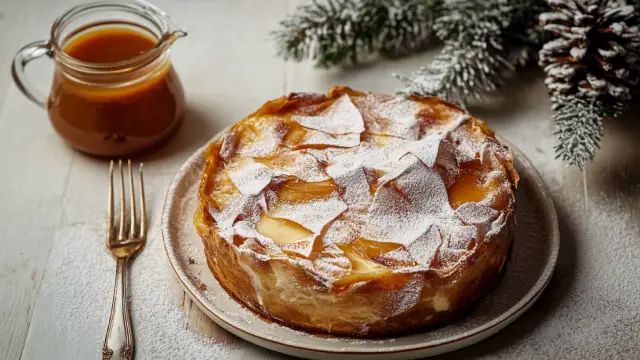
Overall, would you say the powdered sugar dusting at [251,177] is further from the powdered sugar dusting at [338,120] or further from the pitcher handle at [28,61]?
the pitcher handle at [28,61]

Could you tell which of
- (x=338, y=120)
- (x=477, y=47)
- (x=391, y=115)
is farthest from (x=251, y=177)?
(x=477, y=47)

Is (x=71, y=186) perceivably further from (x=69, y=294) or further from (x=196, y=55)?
(x=196, y=55)

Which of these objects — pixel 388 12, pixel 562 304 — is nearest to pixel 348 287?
pixel 562 304

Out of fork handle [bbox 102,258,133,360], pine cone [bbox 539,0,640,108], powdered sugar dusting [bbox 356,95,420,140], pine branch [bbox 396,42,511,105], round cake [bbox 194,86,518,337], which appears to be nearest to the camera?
round cake [bbox 194,86,518,337]

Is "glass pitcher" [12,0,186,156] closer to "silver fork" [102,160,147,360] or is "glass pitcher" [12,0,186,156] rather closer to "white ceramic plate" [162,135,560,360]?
"silver fork" [102,160,147,360]

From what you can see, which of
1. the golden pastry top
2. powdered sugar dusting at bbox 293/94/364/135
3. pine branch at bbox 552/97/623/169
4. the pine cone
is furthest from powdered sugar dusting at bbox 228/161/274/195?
the pine cone

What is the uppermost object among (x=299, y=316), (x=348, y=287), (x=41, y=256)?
(x=348, y=287)
